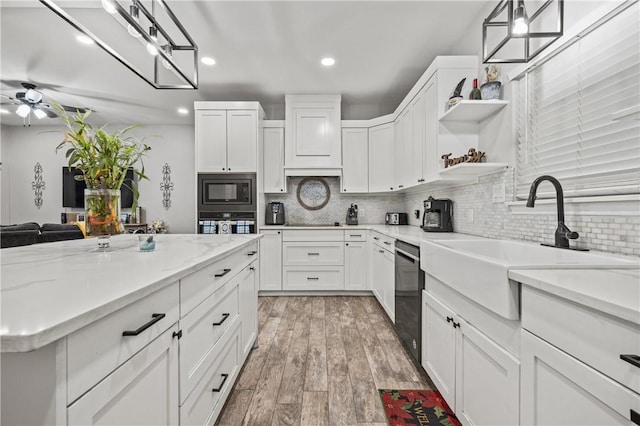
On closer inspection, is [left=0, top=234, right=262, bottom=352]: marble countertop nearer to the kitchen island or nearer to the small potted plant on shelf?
the kitchen island

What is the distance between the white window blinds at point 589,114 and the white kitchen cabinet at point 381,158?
209 centimetres

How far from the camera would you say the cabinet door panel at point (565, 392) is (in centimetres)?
62

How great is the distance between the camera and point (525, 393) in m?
0.91

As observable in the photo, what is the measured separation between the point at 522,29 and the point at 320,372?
2289mm

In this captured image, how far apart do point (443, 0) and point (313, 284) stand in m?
3.21

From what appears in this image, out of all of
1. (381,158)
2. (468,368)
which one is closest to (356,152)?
(381,158)

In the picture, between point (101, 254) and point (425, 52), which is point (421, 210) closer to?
point (425, 52)

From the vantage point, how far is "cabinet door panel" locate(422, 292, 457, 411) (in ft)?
4.75

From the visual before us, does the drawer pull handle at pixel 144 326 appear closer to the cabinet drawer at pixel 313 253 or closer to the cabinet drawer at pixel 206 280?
the cabinet drawer at pixel 206 280

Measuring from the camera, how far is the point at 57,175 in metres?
5.49

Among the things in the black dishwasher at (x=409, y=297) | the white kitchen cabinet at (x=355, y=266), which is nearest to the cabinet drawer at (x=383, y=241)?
the black dishwasher at (x=409, y=297)

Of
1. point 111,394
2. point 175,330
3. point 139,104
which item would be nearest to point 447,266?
point 175,330

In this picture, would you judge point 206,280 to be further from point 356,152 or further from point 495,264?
point 356,152

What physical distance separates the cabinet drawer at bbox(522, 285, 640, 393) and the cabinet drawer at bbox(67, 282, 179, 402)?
45.2 inches
